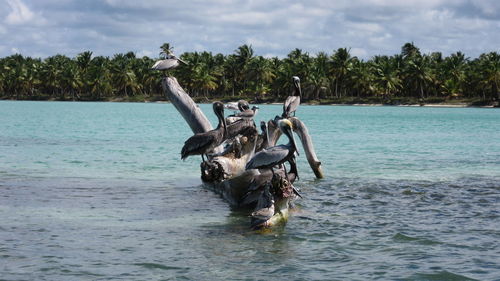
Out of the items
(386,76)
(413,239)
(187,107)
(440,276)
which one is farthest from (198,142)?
(386,76)

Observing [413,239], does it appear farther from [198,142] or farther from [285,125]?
[198,142]

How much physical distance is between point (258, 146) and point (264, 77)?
11055cm

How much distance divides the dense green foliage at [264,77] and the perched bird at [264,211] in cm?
9935

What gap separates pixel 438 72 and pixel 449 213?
103948 mm

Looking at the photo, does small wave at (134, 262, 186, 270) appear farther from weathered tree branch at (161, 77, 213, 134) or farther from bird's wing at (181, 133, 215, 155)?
weathered tree branch at (161, 77, 213, 134)

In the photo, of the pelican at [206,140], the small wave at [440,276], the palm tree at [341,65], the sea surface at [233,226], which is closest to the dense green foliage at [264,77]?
the palm tree at [341,65]

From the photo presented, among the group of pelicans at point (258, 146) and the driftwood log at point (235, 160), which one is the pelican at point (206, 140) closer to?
the group of pelicans at point (258, 146)

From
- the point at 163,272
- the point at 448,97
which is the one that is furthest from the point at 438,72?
the point at 163,272

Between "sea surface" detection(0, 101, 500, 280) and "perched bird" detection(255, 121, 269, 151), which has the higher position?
"perched bird" detection(255, 121, 269, 151)

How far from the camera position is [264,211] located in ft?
38.9

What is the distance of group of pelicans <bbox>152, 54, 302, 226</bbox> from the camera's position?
11.9 metres

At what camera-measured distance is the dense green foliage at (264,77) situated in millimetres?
112050

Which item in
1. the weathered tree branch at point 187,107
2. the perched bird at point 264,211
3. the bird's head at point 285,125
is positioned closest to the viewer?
the perched bird at point 264,211

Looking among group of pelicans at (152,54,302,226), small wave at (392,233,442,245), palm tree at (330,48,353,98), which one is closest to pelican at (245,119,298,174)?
group of pelicans at (152,54,302,226)
